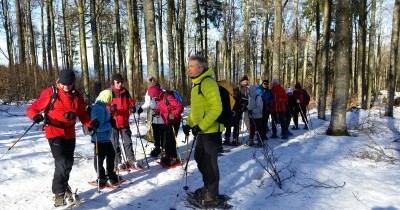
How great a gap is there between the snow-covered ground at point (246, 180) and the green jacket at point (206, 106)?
1163 mm

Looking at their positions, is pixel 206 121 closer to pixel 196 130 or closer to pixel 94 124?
pixel 196 130

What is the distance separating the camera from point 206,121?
15.8 feet

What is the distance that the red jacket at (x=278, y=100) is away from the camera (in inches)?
441

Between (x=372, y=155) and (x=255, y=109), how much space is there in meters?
3.19

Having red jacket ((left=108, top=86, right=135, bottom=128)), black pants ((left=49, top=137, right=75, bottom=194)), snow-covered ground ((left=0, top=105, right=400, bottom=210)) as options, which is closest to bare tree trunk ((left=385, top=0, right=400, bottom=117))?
snow-covered ground ((left=0, top=105, right=400, bottom=210))

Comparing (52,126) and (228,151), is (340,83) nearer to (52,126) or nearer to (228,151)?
(228,151)

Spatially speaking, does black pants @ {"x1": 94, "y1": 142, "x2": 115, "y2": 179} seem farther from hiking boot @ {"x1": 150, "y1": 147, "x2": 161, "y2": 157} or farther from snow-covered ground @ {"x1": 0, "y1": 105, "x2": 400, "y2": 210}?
hiking boot @ {"x1": 150, "y1": 147, "x2": 161, "y2": 157}

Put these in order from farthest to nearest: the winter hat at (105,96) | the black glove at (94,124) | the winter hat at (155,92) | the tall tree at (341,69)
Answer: the tall tree at (341,69), the winter hat at (155,92), the winter hat at (105,96), the black glove at (94,124)

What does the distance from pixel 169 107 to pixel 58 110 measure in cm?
288

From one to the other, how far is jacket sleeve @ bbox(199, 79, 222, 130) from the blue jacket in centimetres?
202

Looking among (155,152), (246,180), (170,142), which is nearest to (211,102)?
(246,180)

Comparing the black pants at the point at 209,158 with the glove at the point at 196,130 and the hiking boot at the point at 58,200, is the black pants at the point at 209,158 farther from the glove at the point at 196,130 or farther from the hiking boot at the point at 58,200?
the hiking boot at the point at 58,200

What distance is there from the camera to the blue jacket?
5.94 metres

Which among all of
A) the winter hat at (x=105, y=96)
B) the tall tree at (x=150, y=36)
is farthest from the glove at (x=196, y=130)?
the tall tree at (x=150, y=36)
